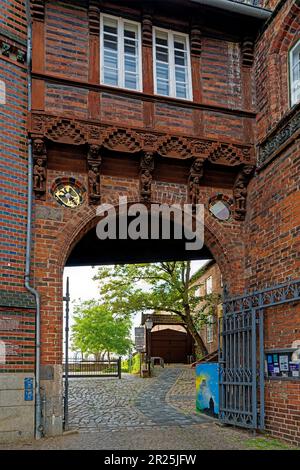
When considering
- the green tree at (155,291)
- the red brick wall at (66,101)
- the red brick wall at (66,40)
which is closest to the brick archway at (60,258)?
the red brick wall at (66,101)

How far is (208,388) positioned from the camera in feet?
38.6

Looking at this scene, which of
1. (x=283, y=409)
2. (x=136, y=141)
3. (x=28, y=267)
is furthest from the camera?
(x=136, y=141)

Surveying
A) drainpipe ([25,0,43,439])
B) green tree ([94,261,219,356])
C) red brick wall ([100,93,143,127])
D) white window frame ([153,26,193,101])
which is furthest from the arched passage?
green tree ([94,261,219,356])

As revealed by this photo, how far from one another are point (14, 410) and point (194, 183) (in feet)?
17.9

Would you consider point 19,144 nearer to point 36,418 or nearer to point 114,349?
point 36,418

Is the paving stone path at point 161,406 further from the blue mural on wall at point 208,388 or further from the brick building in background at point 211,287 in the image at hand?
the brick building in background at point 211,287

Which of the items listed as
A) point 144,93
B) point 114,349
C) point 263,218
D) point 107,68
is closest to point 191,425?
point 263,218

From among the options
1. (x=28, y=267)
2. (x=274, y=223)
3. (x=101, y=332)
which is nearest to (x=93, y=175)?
(x=28, y=267)

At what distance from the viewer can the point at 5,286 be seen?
908cm

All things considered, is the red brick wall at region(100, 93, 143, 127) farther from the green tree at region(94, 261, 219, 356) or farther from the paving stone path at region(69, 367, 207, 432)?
the green tree at region(94, 261, 219, 356)

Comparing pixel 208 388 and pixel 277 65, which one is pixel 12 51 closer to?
pixel 277 65

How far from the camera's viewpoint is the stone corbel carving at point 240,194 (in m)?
11.1

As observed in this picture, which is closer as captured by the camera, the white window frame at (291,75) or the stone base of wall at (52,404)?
the stone base of wall at (52,404)

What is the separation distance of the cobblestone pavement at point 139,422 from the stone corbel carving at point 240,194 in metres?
4.29
